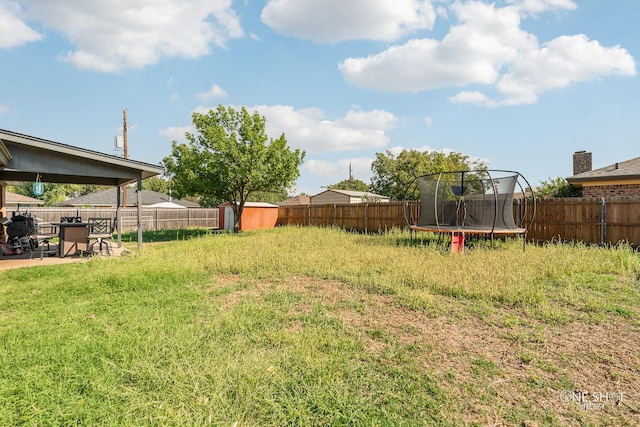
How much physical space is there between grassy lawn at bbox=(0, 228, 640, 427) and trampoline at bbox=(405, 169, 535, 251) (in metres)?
3.95

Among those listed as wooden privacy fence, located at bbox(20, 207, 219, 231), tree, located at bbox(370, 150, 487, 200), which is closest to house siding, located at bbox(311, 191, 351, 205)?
tree, located at bbox(370, 150, 487, 200)

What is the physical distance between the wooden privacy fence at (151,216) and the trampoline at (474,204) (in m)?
16.4

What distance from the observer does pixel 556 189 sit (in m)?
15.9

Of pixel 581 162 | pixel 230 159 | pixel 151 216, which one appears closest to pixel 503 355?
pixel 230 159

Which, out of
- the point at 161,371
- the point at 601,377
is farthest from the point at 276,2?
the point at 601,377

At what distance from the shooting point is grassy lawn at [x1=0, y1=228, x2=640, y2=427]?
194 centimetres

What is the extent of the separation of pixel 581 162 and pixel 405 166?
16038mm

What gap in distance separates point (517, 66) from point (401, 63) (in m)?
3.21

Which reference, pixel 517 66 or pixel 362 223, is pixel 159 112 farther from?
pixel 517 66

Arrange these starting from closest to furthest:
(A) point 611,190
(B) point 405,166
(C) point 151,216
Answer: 1. (A) point 611,190
2. (C) point 151,216
3. (B) point 405,166

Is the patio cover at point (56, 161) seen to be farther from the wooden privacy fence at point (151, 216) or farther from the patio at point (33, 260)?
the wooden privacy fence at point (151, 216)

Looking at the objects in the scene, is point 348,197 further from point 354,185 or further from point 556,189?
point 354,185

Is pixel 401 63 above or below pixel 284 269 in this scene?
above

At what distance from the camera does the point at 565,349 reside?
2826 mm
